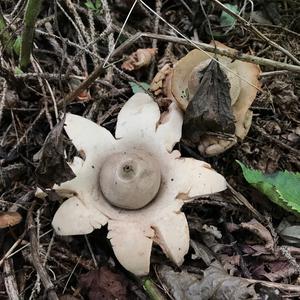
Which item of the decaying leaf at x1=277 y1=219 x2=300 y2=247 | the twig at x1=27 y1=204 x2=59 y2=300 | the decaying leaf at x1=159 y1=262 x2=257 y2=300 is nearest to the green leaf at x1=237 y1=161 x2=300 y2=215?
the decaying leaf at x1=277 y1=219 x2=300 y2=247

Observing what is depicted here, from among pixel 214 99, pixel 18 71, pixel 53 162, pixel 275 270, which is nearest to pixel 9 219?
pixel 53 162

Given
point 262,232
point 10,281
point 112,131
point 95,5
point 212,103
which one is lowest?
point 10,281

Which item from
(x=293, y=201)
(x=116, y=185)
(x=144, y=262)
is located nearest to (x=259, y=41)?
(x=293, y=201)

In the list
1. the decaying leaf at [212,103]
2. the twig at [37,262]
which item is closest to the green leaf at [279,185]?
the decaying leaf at [212,103]

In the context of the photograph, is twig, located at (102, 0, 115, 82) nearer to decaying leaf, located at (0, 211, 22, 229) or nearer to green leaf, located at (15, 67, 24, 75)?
green leaf, located at (15, 67, 24, 75)

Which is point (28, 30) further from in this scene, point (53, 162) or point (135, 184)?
point (135, 184)

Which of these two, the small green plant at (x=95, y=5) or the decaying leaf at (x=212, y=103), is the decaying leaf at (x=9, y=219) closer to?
the decaying leaf at (x=212, y=103)

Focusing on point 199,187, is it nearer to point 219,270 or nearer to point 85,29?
point 219,270
